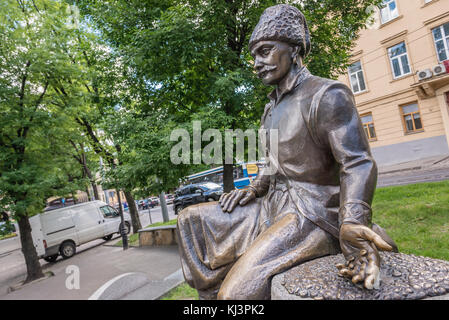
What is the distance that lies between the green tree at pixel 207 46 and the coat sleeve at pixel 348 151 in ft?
12.9

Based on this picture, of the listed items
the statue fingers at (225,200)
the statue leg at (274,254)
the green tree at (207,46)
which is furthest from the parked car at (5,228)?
the statue leg at (274,254)

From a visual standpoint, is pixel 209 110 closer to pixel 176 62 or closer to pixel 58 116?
pixel 176 62

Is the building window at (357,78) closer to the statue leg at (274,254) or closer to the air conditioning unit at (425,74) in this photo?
the air conditioning unit at (425,74)

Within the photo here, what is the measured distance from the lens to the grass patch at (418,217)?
4.13 meters

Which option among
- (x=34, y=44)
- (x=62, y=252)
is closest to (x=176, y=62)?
(x=34, y=44)

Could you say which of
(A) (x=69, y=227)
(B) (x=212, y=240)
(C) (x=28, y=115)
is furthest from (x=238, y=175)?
(B) (x=212, y=240)

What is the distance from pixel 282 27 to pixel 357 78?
18.5 metres

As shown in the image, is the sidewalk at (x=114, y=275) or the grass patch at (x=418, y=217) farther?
the sidewalk at (x=114, y=275)

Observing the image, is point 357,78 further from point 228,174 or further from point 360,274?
point 360,274

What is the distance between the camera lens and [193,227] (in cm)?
186

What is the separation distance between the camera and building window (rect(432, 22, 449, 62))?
45.2 ft

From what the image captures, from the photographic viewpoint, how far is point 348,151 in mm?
1413

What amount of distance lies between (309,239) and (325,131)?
57cm

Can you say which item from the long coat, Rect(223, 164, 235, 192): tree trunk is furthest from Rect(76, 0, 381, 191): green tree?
the long coat
